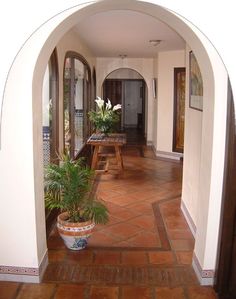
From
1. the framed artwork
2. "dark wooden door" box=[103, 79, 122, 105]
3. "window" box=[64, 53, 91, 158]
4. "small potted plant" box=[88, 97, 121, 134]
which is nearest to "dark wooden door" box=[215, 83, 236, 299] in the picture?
the framed artwork

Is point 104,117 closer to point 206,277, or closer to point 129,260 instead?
point 129,260

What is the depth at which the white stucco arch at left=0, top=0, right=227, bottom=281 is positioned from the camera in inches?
99.3

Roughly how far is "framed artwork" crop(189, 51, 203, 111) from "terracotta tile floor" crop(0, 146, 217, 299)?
142 cm

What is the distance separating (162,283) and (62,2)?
7.47 feet

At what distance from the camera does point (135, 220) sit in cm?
429

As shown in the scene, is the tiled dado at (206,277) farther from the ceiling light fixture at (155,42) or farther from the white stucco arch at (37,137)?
the ceiling light fixture at (155,42)

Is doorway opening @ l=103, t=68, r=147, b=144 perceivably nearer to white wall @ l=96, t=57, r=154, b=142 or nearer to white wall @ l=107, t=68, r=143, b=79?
white wall @ l=107, t=68, r=143, b=79

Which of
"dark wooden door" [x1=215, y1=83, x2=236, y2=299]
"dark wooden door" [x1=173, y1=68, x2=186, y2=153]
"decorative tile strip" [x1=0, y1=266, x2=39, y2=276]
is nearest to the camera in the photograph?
"dark wooden door" [x1=215, y1=83, x2=236, y2=299]

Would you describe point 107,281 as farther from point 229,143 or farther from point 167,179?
point 167,179

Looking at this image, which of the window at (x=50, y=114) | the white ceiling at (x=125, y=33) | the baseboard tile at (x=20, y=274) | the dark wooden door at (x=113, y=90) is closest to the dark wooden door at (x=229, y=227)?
the baseboard tile at (x=20, y=274)

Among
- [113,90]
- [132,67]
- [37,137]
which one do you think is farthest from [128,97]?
[37,137]

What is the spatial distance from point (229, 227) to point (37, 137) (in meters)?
1.62

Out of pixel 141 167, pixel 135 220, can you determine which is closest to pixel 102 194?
pixel 135 220

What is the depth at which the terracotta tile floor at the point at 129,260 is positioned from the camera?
275 cm
